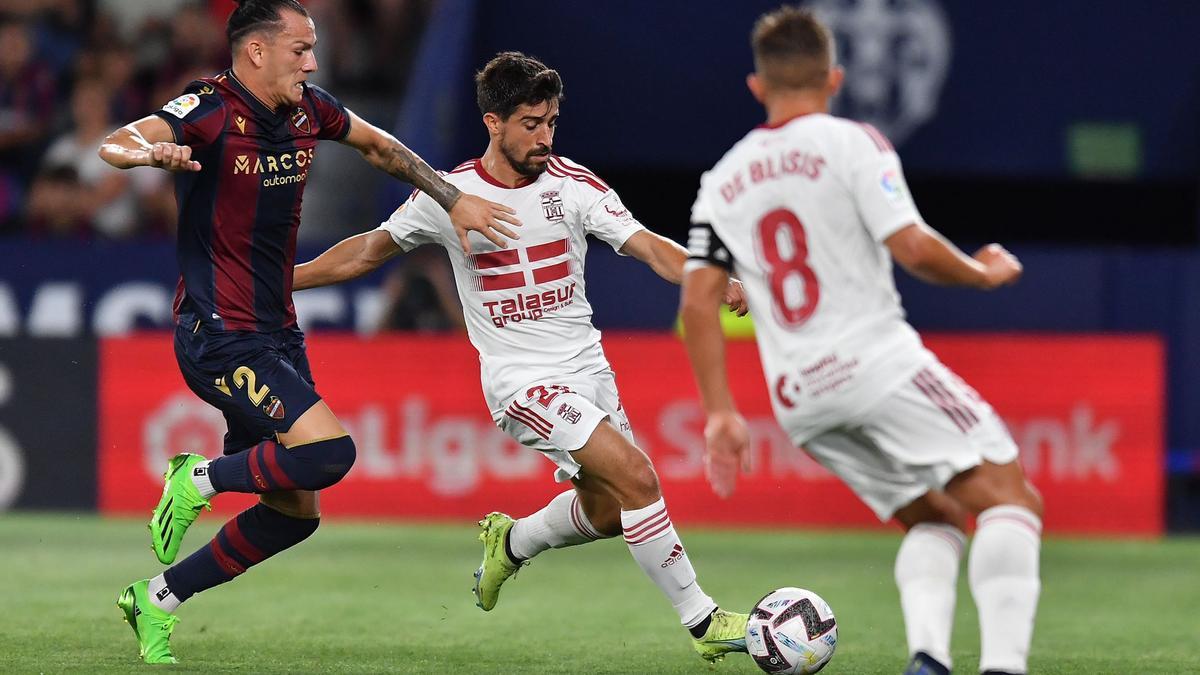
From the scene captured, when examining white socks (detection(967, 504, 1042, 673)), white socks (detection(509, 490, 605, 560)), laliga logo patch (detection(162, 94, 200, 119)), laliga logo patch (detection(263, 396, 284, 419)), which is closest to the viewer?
white socks (detection(967, 504, 1042, 673))

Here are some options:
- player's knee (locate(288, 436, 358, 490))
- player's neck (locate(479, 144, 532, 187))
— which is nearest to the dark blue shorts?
player's knee (locate(288, 436, 358, 490))

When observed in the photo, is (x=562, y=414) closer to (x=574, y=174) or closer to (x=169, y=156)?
(x=574, y=174)

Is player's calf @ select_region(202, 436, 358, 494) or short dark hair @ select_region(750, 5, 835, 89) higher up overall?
short dark hair @ select_region(750, 5, 835, 89)

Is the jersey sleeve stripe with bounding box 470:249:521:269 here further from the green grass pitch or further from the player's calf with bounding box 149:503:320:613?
the green grass pitch

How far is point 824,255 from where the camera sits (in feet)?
16.6

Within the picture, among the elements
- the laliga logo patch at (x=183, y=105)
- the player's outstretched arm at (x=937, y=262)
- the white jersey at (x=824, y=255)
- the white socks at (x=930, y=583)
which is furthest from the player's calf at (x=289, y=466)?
the player's outstretched arm at (x=937, y=262)

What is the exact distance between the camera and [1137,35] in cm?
1448

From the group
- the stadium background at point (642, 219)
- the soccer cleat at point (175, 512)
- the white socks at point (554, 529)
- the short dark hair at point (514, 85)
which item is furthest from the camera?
the stadium background at point (642, 219)

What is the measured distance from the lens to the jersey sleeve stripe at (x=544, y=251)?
680cm

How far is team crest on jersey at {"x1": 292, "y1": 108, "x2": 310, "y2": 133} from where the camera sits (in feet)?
22.0

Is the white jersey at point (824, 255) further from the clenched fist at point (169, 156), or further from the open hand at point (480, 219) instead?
the clenched fist at point (169, 156)

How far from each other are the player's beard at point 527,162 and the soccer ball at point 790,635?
1.90 meters

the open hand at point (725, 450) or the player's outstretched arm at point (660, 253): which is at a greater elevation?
the player's outstretched arm at point (660, 253)

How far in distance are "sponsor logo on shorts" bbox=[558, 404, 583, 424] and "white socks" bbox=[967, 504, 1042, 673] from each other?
6.82ft
